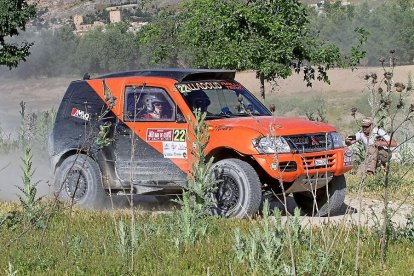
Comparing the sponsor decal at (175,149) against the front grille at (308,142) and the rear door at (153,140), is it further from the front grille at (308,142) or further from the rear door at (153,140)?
the front grille at (308,142)

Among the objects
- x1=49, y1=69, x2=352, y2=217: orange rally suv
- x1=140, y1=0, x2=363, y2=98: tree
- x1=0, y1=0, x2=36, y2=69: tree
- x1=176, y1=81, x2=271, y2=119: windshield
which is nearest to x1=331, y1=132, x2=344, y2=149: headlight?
x1=49, y1=69, x2=352, y2=217: orange rally suv

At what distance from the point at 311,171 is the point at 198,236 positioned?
8.09ft

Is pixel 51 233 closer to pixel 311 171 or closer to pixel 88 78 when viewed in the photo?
pixel 311 171

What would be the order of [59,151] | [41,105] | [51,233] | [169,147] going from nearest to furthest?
[51,233]
[169,147]
[59,151]
[41,105]

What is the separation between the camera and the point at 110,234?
907 centimetres

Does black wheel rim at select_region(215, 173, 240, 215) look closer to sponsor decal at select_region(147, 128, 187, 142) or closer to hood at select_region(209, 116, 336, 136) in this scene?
hood at select_region(209, 116, 336, 136)

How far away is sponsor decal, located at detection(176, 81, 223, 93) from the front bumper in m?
1.64

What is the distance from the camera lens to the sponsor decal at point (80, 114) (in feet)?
41.0

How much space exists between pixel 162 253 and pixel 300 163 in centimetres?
316

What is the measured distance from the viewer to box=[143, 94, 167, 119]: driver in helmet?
38.6ft

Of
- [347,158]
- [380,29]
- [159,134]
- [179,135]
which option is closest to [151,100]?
[159,134]

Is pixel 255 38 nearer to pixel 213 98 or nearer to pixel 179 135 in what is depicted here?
pixel 213 98

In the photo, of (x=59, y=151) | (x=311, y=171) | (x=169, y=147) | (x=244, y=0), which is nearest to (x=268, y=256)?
(x=311, y=171)

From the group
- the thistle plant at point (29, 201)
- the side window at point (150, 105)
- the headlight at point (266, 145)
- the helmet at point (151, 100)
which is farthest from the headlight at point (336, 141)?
the thistle plant at point (29, 201)
